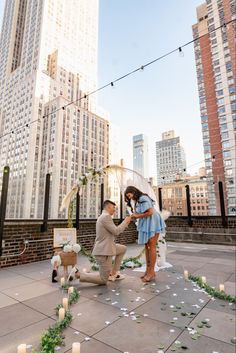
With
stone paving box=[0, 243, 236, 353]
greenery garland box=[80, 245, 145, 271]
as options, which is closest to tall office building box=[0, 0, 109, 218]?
greenery garland box=[80, 245, 145, 271]

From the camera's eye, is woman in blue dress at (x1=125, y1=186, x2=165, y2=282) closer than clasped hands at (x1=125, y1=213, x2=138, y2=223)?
No

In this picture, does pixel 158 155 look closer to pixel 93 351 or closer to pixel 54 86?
pixel 54 86

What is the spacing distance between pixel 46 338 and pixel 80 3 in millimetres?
129189

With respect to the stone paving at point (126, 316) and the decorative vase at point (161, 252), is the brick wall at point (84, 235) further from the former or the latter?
the decorative vase at point (161, 252)

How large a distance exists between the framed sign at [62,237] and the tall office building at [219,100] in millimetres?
54269

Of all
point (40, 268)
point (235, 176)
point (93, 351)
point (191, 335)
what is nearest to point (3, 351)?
point (93, 351)

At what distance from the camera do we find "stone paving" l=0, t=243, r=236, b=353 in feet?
6.53

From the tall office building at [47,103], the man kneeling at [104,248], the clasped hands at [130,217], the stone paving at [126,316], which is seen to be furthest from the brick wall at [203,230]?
the tall office building at [47,103]

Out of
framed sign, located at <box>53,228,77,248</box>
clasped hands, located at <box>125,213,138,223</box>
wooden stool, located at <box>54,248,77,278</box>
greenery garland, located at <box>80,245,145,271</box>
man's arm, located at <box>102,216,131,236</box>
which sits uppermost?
clasped hands, located at <box>125,213,138,223</box>

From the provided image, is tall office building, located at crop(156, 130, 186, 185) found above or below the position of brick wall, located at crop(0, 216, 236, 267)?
above

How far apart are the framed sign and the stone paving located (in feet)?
2.46

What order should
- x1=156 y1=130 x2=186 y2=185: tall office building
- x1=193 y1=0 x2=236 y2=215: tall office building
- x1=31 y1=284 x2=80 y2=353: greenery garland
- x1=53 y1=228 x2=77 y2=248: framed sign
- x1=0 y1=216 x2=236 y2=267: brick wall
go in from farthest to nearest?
1. x1=156 y1=130 x2=186 y2=185: tall office building
2. x1=193 y1=0 x2=236 y2=215: tall office building
3. x1=0 y1=216 x2=236 y2=267: brick wall
4. x1=53 y1=228 x2=77 y2=248: framed sign
5. x1=31 y1=284 x2=80 y2=353: greenery garland

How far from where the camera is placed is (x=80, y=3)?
9744 cm

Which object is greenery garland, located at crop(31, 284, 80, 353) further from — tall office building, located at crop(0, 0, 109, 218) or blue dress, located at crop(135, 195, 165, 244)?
tall office building, located at crop(0, 0, 109, 218)
